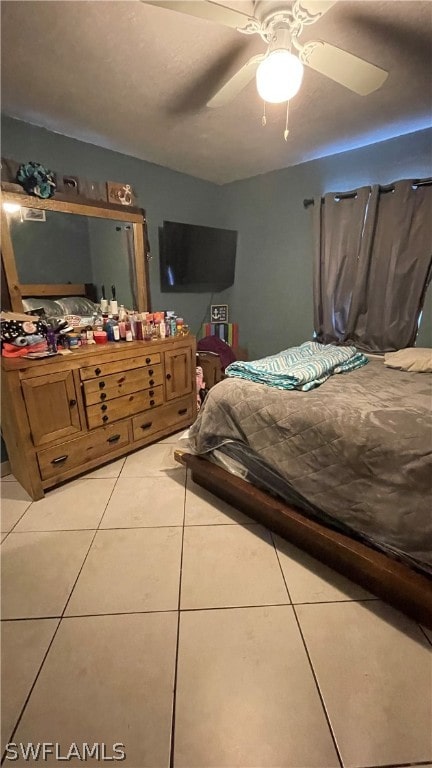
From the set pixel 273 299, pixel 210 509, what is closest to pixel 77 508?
pixel 210 509

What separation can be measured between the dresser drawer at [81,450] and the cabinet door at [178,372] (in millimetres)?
468

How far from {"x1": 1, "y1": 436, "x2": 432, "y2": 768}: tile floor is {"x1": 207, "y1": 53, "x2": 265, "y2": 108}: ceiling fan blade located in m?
2.03

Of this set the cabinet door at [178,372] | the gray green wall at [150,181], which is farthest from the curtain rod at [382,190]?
the cabinet door at [178,372]

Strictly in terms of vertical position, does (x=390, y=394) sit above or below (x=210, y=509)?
above

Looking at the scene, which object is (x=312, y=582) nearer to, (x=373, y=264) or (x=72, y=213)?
(x=373, y=264)

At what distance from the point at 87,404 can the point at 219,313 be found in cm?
201

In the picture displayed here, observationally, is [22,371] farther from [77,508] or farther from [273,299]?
[273,299]

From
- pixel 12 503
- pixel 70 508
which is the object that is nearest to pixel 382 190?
pixel 70 508

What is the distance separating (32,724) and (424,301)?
9.87 feet

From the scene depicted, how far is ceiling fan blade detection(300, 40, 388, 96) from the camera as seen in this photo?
3.66 feet

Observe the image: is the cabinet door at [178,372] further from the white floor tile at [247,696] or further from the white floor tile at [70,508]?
the white floor tile at [247,696]

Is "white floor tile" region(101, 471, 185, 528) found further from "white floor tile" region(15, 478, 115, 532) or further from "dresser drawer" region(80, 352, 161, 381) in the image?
"dresser drawer" region(80, 352, 161, 381)

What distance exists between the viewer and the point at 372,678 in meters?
1.02

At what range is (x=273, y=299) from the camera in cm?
A: 327
